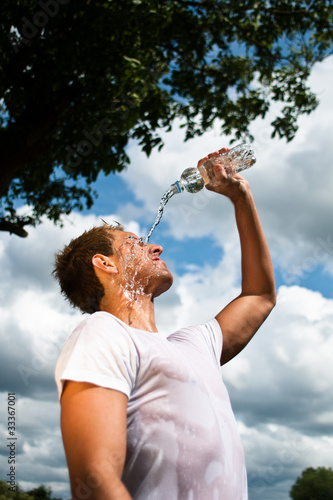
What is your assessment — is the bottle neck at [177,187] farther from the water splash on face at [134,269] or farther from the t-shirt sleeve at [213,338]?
the t-shirt sleeve at [213,338]

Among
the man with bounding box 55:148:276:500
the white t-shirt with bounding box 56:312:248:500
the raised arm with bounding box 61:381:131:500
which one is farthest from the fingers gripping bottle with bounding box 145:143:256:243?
the raised arm with bounding box 61:381:131:500

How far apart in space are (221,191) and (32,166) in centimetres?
578

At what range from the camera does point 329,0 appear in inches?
322

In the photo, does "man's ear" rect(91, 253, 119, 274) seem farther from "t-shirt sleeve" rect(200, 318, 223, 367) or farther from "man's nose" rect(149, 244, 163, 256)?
"t-shirt sleeve" rect(200, 318, 223, 367)

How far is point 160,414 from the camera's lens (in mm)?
1529

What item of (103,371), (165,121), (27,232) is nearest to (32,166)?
(27,232)

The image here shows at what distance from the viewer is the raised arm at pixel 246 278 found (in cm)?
233

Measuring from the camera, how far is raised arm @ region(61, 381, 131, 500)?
1.24 metres

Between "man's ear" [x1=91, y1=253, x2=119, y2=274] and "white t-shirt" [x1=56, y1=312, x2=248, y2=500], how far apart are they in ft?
1.94

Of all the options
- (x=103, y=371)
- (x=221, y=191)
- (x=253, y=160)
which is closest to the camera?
(x=103, y=371)

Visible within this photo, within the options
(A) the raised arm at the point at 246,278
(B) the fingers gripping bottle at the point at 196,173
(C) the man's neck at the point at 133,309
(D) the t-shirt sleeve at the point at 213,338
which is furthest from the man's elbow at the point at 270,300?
(B) the fingers gripping bottle at the point at 196,173

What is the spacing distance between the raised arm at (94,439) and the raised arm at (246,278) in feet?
3.32

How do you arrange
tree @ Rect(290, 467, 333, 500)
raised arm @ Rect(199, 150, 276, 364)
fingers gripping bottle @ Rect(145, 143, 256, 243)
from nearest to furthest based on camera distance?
1. raised arm @ Rect(199, 150, 276, 364)
2. fingers gripping bottle @ Rect(145, 143, 256, 243)
3. tree @ Rect(290, 467, 333, 500)

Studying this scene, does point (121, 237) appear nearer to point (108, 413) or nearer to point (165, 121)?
point (108, 413)
